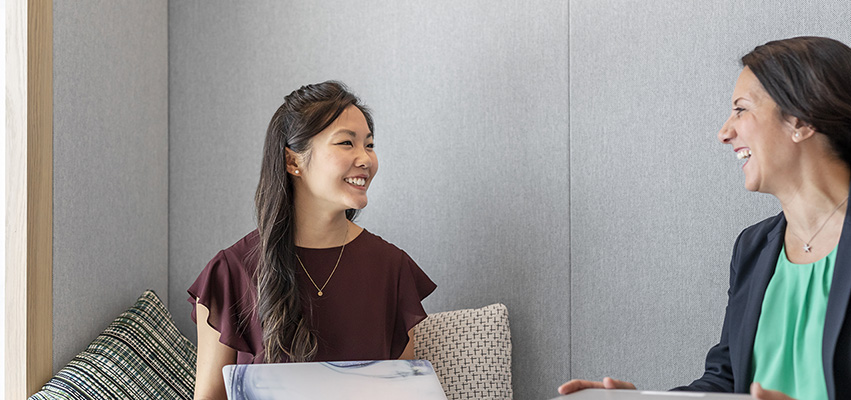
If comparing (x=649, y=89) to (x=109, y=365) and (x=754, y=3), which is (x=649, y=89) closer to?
(x=754, y=3)

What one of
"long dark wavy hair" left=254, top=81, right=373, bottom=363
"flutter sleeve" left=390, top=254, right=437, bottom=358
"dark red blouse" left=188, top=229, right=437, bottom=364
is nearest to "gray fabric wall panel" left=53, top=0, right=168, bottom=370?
"dark red blouse" left=188, top=229, right=437, bottom=364

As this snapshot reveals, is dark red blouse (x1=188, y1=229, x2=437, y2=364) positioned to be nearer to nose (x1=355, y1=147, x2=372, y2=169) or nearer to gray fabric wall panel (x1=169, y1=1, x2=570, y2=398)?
nose (x1=355, y1=147, x2=372, y2=169)

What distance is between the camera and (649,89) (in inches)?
87.7

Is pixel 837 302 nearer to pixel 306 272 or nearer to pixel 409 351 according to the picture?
pixel 409 351

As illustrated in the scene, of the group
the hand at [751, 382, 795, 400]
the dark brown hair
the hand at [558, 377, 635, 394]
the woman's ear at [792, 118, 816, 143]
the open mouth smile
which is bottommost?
the hand at [558, 377, 635, 394]

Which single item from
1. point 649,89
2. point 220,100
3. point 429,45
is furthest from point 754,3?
point 220,100

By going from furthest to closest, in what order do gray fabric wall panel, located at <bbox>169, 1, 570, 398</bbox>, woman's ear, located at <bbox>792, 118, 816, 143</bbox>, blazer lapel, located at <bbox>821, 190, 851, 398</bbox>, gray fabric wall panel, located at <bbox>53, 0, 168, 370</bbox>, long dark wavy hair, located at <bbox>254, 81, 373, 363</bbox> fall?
gray fabric wall panel, located at <bbox>169, 1, 570, 398</bbox> < gray fabric wall panel, located at <bbox>53, 0, 168, 370</bbox> < long dark wavy hair, located at <bbox>254, 81, 373, 363</bbox> < woman's ear, located at <bbox>792, 118, 816, 143</bbox> < blazer lapel, located at <bbox>821, 190, 851, 398</bbox>

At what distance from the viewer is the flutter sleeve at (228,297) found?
196cm

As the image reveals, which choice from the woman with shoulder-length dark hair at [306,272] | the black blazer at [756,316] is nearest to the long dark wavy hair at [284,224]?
the woman with shoulder-length dark hair at [306,272]

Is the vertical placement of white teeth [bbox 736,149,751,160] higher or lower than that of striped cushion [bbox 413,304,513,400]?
higher

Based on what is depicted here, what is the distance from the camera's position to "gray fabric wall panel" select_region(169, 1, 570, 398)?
2334 millimetres

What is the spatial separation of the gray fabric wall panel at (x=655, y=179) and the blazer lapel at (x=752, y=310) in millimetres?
546

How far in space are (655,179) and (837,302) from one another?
0.84 meters

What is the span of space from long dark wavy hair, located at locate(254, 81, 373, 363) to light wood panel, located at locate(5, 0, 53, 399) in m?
0.60
